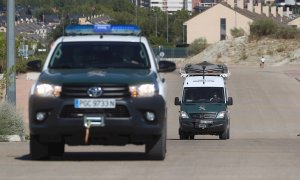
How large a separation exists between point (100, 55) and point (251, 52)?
312 feet

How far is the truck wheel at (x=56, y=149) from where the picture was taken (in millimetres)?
15508

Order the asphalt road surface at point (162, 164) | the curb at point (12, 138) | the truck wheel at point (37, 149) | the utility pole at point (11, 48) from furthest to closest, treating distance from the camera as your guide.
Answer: the utility pole at point (11, 48) → the curb at point (12, 138) → the truck wheel at point (37, 149) → the asphalt road surface at point (162, 164)

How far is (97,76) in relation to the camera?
14.6 m

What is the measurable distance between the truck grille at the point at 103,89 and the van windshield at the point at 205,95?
18.7 meters

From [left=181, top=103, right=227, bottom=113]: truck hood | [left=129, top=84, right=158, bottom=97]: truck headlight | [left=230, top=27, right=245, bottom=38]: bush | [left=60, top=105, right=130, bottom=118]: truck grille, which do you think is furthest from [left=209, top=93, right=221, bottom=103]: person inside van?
[left=230, top=27, right=245, bottom=38]: bush

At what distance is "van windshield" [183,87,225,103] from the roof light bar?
55.0 feet

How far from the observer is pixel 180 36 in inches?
6476

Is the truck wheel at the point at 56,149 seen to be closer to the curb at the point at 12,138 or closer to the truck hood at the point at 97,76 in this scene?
the truck hood at the point at 97,76

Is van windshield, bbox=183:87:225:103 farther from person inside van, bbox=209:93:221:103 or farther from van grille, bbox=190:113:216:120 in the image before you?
van grille, bbox=190:113:216:120

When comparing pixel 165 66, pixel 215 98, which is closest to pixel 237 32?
pixel 215 98

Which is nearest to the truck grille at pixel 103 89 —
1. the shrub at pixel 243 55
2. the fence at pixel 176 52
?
the shrub at pixel 243 55

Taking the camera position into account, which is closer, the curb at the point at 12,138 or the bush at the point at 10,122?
the curb at the point at 12,138

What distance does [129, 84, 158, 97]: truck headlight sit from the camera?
14.4m

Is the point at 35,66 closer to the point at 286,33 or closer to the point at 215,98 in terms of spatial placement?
the point at 215,98
